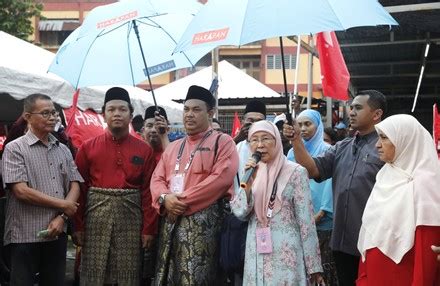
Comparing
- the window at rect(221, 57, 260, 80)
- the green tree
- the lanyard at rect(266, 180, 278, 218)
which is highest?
the window at rect(221, 57, 260, 80)

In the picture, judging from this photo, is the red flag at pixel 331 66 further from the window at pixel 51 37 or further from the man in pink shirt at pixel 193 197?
the window at pixel 51 37

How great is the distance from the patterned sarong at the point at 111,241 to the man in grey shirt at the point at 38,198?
0.63 ft

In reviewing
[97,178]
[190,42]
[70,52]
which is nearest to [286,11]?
[190,42]

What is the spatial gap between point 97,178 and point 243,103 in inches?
352

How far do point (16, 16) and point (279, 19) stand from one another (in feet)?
45.0

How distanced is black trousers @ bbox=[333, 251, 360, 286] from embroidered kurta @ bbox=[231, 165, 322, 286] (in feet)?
1.38

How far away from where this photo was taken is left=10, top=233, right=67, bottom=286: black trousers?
4.51 meters

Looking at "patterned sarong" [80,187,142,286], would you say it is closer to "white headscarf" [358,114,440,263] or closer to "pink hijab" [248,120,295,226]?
"pink hijab" [248,120,295,226]

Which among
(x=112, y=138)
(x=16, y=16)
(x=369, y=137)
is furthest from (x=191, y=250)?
(x=16, y=16)

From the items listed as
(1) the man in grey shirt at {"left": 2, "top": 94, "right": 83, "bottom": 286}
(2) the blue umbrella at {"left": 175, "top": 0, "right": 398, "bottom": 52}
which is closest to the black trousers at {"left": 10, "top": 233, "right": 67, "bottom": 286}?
(1) the man in grey shirt at {"left": 2, "top": 94, "right": 83, "bottom": 286}

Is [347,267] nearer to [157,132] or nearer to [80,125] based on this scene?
[157,132]

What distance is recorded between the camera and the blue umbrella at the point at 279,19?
4125 mm

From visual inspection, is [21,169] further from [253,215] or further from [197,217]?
[253,215]

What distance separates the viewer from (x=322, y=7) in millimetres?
4211
